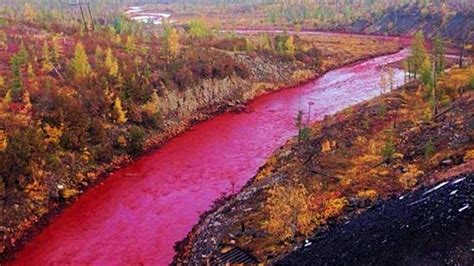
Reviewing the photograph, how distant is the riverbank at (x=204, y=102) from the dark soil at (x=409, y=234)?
21.8 metres

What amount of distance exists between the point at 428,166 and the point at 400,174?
194 cm

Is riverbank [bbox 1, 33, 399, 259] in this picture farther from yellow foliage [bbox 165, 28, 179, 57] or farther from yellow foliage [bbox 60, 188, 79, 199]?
yellow foliage [bbox 165, 28, 179, 57]

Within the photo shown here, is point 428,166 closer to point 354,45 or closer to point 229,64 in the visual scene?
point 229,64

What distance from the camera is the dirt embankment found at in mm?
32812

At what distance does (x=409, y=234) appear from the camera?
24.1 meters

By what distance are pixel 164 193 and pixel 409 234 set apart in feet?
86.0

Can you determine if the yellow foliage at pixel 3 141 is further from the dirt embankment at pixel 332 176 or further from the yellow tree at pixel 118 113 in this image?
the dirt embankment at pixel 332 176

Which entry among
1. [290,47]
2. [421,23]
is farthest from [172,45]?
[421,23]

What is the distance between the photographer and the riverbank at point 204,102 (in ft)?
133

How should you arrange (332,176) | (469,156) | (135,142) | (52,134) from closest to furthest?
(469,156) → (332,176) → (52,134) → (135,142)

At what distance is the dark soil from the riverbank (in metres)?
21.8

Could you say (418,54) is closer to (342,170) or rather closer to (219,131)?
(219,131)

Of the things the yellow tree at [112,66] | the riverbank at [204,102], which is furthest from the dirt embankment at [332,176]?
the yellow tree at [112,66]

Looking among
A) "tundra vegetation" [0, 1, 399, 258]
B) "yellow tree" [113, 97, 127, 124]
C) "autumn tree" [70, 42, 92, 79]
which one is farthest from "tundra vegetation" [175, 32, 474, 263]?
"autumn tree" [70, 42, 92, 79]
